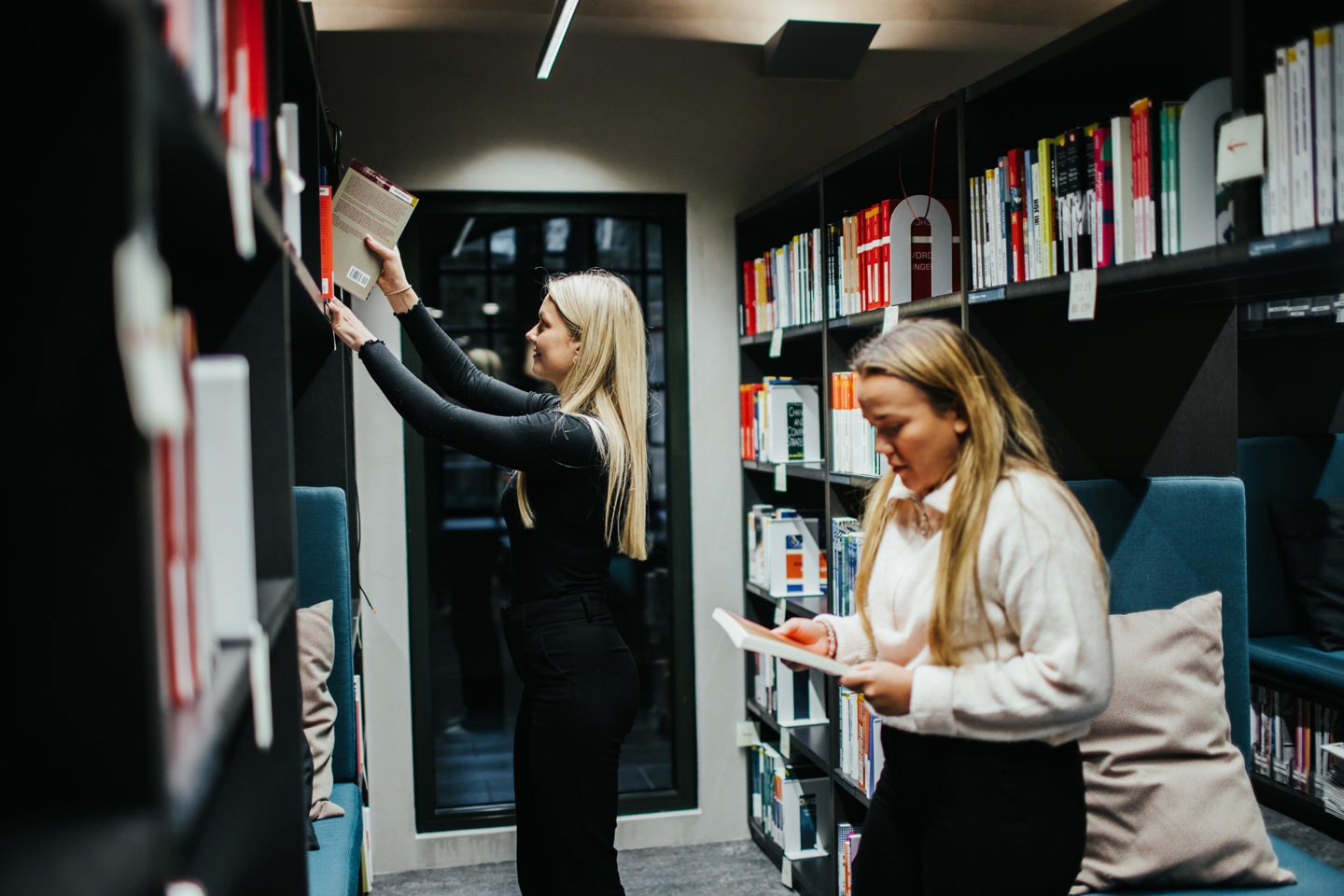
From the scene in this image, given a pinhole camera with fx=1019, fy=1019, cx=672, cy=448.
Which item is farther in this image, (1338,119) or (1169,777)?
(1169,777)

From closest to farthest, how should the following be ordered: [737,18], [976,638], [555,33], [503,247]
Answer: [976,638] < [555,33] < [737,18] < [503,247]

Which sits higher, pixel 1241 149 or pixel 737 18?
pixel 737 18

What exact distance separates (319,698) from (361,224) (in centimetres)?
108

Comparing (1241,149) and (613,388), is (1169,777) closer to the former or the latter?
(1241,149)

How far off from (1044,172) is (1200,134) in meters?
0.35

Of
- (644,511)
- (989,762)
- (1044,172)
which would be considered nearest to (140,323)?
(989,762)

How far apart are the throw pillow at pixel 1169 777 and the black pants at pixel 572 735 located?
926 millimetres

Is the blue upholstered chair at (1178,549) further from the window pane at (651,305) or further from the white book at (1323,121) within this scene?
the window pane at (651,305)

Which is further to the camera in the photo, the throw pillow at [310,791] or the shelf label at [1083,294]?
the throw pillow at [310,791]

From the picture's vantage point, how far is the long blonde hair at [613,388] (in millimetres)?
2191

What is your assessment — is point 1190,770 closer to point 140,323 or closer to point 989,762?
point 989,762

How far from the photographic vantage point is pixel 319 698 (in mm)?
2346

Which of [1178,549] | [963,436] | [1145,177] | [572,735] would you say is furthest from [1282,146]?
[572,735]

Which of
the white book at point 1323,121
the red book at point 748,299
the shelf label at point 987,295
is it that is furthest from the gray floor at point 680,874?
the white book at point 1323,121
